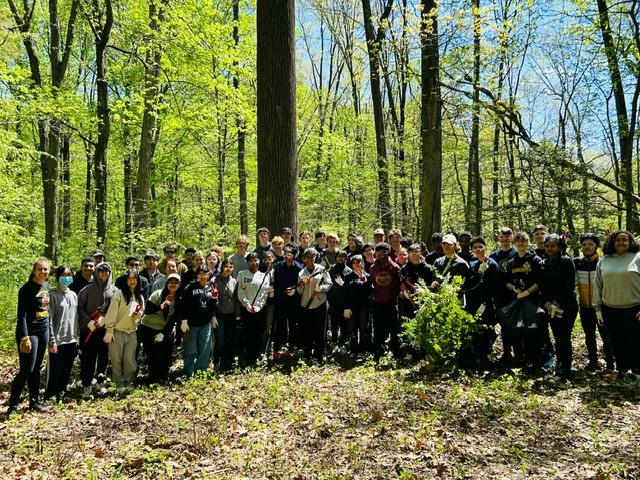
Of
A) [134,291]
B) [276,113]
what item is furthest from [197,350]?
[276,113]

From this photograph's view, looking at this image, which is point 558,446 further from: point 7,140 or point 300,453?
point 7,140

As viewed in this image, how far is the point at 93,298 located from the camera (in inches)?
269

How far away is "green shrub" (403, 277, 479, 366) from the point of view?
20.3 feet

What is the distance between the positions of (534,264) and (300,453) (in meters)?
4.32

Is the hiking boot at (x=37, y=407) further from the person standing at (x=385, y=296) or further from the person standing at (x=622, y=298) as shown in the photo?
the person standing at (x=622, y=298)

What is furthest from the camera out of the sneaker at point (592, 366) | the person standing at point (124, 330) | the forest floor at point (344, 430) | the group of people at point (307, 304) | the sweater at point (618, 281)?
the person standing at point (124, 330)

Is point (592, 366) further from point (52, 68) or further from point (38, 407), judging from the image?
point (52, 68)

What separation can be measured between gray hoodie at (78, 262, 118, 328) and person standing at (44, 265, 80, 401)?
25 cm

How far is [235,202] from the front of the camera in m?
18.2

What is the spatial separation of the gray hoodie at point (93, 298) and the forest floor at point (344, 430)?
4.11 feet

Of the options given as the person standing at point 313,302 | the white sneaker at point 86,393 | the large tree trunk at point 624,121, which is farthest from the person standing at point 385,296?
the large tree trunk at point 624,121

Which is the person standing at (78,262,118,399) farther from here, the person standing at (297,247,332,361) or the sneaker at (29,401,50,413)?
the person standing at (297,247,332,361)

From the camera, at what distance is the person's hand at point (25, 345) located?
223 inches

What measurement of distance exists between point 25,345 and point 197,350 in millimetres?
2317
